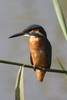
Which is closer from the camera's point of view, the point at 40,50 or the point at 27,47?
the point at 40,50

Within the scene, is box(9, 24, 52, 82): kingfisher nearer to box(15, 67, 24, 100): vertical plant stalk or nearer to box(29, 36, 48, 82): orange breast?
box(29, 36, 48, 82): orange breast

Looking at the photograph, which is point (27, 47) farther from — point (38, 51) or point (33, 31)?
point (33, 31)

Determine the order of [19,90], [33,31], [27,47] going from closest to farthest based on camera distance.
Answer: [19,90], [33,31], [27,47]

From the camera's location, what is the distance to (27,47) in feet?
10.6

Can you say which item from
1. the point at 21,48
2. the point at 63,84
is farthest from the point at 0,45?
the point at 63,84

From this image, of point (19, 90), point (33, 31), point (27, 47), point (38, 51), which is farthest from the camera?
point (27, 47)

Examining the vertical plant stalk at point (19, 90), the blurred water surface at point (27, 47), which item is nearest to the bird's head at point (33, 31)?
the vertical plant stalk at point (19, 90)

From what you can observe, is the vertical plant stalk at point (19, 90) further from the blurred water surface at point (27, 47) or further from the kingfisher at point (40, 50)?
the blurred water surface at point (27, 47)

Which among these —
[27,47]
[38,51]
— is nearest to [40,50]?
[38,51]

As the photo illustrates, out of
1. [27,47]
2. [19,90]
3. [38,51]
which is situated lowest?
[27,47]

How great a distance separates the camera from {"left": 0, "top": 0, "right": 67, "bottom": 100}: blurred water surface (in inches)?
120

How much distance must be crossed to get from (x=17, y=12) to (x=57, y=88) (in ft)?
3.01

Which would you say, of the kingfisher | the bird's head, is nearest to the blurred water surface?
the kingfisher

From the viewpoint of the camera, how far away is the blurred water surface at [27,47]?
9.99 ft
